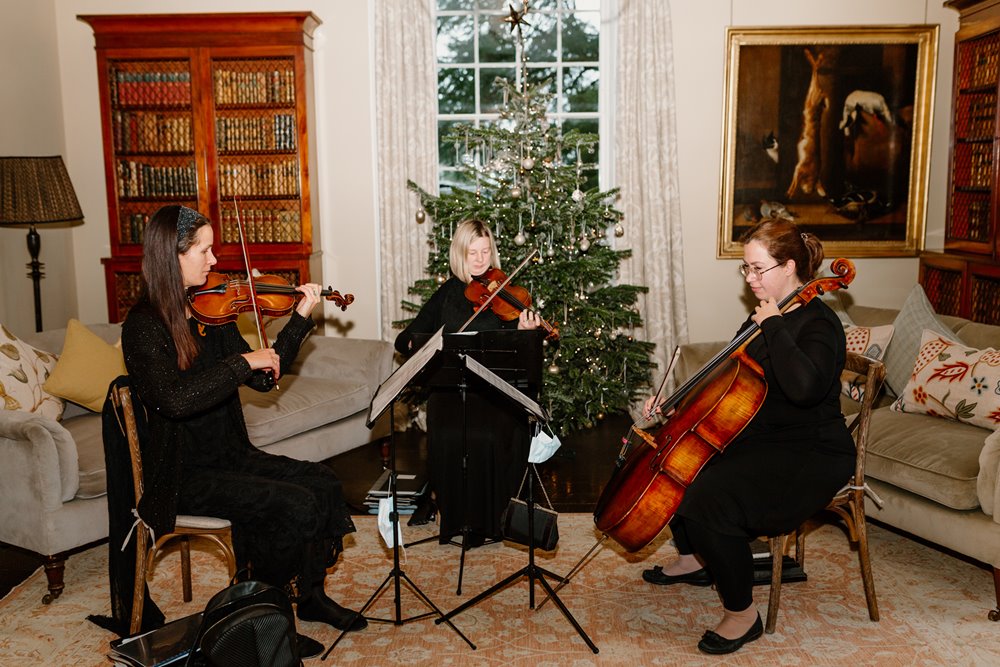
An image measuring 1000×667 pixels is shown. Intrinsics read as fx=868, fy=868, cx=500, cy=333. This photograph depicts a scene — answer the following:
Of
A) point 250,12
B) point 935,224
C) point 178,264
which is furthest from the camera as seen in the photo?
point 935,224

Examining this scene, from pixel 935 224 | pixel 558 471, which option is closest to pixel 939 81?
pixel 935 224

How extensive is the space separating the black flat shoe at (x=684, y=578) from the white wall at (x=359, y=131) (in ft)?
9.24

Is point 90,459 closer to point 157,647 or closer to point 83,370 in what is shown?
point 83,370

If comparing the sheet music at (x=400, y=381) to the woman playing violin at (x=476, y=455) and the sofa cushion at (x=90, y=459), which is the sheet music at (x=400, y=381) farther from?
the sofa cushion at (x=90, y=459)

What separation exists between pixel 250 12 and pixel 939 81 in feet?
14.0

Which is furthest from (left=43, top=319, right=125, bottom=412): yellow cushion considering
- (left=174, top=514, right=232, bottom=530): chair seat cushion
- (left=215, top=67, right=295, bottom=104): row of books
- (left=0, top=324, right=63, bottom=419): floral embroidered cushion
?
(left=215, top=67, right=295, bottom=104): row of books

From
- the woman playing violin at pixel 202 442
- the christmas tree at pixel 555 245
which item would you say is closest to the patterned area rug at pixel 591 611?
the woman playing violin at pixel 202 442

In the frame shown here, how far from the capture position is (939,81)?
544cm

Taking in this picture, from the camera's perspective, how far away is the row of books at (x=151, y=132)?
523 centimetres

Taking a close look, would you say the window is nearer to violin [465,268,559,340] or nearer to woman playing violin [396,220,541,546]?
violin [465,268,559,340]

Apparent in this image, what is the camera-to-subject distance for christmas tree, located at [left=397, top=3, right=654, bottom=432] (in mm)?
4531

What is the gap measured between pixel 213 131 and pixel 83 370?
6.90 ft

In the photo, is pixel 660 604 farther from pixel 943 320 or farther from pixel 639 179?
pixel 639 179

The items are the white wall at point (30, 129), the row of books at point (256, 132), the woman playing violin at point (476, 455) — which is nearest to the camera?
the woman playing violin at point (476, 455)
